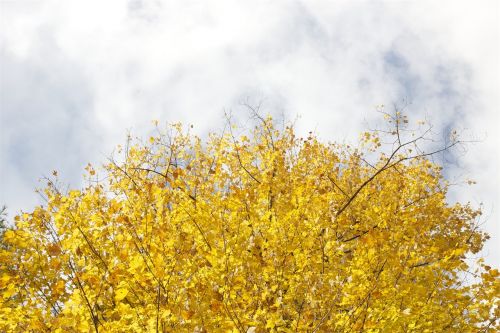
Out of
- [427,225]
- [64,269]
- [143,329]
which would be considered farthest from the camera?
[427,225]

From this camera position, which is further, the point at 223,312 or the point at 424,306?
the point at 424,306

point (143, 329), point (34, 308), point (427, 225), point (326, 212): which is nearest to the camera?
point (143, 329)

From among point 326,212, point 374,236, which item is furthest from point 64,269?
point 374,236

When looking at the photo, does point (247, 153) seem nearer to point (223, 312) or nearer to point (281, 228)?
point (281, 228)

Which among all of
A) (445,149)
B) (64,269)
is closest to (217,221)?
(64,269)

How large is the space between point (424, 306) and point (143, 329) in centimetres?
470

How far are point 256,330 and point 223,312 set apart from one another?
0.52m

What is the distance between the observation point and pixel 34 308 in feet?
20.9

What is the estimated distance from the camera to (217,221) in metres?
7.95

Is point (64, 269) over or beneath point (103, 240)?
beneath

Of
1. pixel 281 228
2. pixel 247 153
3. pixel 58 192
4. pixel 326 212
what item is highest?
pixel 247 153

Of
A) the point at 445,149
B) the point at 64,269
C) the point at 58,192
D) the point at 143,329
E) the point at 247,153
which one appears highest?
the point at 247,153

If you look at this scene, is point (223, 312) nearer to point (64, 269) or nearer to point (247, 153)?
point (64, 269)

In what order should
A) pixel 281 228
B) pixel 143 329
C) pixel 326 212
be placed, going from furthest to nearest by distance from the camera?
pixel 326 212 < pixel 281 228 < pixel 143 329
